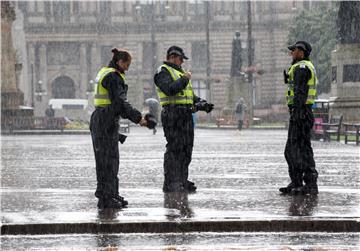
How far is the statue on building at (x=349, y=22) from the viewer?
32125 millimetres

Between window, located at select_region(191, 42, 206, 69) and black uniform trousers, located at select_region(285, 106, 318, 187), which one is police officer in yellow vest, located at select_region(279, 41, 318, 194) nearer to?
black uniform trousers, located at select_region(285, 106, 318, 187)

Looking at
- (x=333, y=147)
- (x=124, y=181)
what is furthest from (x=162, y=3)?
(x=124, y=181)

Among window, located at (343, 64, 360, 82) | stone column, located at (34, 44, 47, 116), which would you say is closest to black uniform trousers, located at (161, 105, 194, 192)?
window, located at (343, 64, 360, 82)

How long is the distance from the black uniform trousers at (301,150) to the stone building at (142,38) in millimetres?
81976

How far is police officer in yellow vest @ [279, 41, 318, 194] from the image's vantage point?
13.1 meters

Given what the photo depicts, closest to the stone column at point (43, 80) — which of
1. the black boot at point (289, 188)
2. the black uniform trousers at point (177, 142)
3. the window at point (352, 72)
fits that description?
the window at point (352, 72)

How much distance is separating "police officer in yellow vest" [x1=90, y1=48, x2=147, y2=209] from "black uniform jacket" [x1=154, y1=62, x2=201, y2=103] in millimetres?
1205

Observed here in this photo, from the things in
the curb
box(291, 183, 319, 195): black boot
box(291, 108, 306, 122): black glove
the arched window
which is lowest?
the arched window

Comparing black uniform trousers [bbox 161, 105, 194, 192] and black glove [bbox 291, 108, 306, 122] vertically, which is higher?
black glove [bbox 291, 108, 306, 122]

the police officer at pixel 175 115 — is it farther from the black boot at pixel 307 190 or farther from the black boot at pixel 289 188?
the black boot at pixel 307 190

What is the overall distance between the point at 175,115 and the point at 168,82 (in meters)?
0.42

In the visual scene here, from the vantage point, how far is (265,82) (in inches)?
3819

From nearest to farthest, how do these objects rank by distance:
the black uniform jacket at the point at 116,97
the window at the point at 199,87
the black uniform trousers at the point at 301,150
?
the black uniform jacket at the point at 116,97, the black uniform trousers at the point at 301,150, the window at the point at 199,87

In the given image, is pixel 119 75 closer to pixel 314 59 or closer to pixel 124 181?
pixel 124 181
